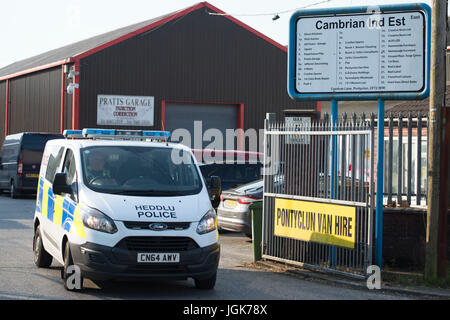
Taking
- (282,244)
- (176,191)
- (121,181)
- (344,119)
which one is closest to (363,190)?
(344,119)

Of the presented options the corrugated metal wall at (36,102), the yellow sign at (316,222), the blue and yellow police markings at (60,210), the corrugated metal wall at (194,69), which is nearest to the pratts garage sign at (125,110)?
the corrugated metal wall at (194,69)

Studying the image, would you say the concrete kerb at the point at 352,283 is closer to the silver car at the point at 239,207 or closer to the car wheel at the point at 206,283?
the car wheel at the point at 206,283

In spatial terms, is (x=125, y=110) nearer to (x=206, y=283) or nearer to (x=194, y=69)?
(x=194, y=69)

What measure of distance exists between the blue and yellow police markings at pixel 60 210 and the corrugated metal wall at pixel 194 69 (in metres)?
20.5

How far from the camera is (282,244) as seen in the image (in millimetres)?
11453

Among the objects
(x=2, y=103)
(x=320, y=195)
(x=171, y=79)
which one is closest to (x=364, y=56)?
(x=320, y=195)

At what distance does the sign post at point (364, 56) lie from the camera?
1088 centimetres

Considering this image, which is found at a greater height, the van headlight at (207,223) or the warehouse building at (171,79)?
the warehouse building at (171,79)

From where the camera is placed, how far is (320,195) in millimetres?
10781

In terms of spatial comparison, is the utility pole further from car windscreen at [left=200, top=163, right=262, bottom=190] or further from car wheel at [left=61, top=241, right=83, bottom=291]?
car windscreen at [left=200, top=163, right=262, bottom=190]

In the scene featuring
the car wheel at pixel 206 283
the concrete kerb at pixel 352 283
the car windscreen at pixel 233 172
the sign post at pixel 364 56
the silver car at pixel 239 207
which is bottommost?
the concrete kerb at pixel 352 283

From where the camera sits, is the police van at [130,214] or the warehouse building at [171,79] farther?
the warehouse building at [171,79]

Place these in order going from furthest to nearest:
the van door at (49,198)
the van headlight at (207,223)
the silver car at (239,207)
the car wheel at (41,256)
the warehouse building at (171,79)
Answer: the warehouse building at (171,79) < the silver car at (239,207) < the car wheel at (41,256) < the van door at (49,198) < the van headlight at (207,223)
